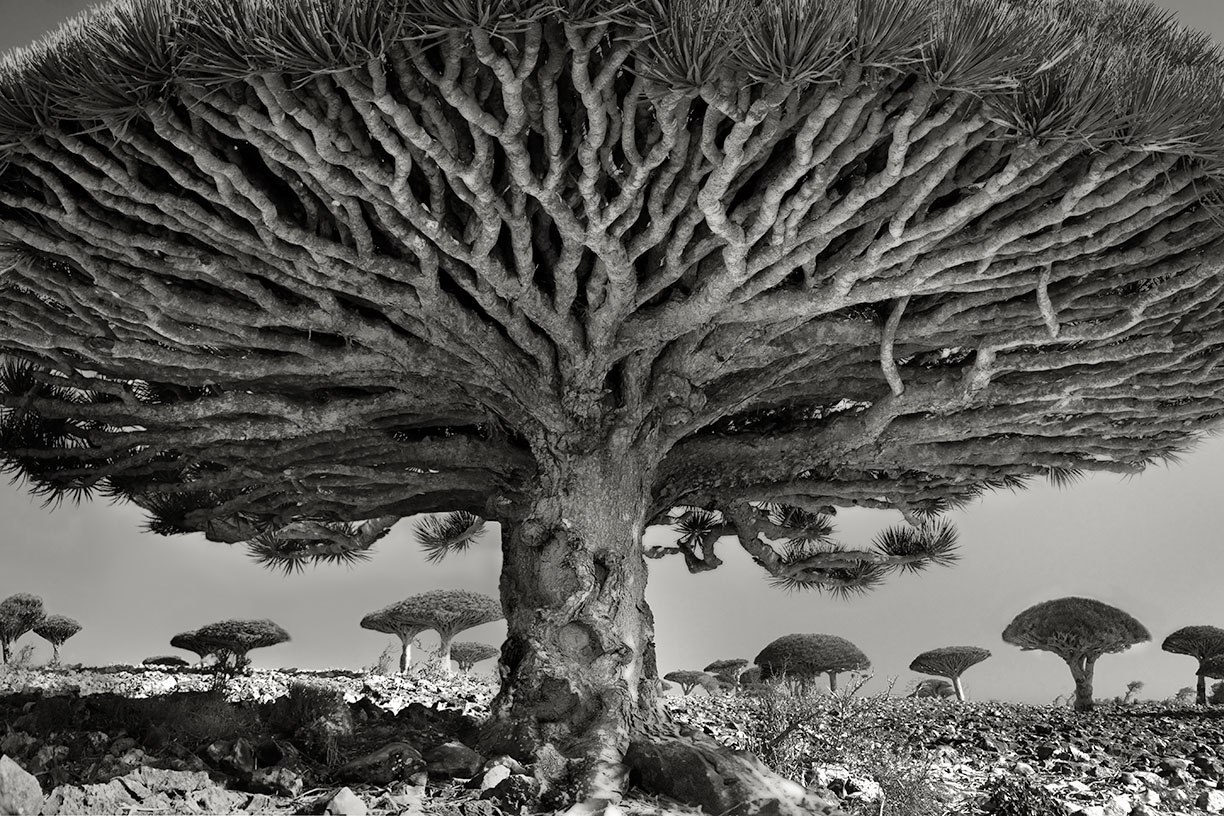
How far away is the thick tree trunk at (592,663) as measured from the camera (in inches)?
210

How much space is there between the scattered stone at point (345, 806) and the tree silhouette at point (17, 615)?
17792 millimetres

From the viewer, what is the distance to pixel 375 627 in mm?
18609

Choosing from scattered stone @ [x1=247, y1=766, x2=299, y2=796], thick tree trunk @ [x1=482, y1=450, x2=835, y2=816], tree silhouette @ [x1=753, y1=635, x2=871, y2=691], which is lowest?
scattered stone @ [x1=247, y1=766, x2=299, y2=796]

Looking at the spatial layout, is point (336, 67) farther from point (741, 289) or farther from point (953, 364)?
point (953, 364)

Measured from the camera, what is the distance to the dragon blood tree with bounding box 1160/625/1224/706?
16.2 m

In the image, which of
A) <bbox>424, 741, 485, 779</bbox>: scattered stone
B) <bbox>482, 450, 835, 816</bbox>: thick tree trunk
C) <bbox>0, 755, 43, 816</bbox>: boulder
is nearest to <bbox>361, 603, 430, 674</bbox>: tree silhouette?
<bbox>482, 450, 835, 816</bbox>: thick tree trunk

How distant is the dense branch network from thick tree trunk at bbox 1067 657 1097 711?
23.4 ft

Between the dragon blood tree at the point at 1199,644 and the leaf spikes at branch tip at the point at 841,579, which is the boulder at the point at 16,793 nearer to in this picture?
the leaf spikes at branch tip at the point at 841,579

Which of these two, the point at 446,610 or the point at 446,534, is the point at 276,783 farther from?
the point at 446,610

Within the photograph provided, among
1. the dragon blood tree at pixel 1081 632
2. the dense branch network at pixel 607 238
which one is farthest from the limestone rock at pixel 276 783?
the dragon blood tree at pixel 1081 632

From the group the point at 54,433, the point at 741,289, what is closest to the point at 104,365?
the point at 54,433

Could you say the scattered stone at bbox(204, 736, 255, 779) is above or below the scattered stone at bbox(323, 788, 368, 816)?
above

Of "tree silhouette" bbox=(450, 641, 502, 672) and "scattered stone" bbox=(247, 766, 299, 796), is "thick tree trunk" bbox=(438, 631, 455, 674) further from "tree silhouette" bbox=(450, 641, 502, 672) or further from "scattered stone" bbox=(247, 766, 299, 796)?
"scattered stone" bbox=(247, 766, 299, 796)

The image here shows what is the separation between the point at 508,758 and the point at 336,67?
3.66 meters
